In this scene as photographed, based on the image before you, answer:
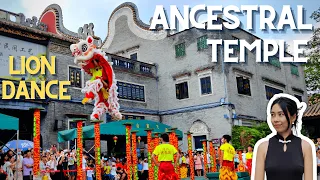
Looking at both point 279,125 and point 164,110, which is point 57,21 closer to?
point 164,110

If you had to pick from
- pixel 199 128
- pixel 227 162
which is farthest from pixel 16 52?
pixel 199 128

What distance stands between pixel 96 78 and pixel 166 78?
12794mm

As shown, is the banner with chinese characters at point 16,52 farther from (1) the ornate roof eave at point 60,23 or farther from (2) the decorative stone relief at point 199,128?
(2) the decorative stone relief at point 199,128

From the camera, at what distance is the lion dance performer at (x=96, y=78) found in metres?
11.6

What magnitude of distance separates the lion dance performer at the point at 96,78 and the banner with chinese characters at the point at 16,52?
5.48 metres

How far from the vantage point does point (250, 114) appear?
23234mm

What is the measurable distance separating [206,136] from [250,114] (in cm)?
352

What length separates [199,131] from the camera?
2228cm

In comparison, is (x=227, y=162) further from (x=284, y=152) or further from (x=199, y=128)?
(x=199, y=128)

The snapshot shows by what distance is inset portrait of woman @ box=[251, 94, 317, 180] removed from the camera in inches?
83.5

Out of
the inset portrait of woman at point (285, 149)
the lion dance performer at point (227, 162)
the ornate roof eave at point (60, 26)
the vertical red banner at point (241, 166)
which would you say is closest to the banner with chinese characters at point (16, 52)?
the ornate roof eave at point (60, 26)

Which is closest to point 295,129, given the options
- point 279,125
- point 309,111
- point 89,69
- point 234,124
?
point 279,125

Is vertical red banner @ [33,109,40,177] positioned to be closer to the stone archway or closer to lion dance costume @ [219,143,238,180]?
lion dance costume @ [219,143,238,180]

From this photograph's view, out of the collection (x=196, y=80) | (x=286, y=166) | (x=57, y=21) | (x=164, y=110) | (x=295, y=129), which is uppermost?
(x=57, y=21)
